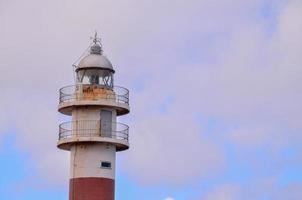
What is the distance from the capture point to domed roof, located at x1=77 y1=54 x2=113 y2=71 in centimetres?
7638

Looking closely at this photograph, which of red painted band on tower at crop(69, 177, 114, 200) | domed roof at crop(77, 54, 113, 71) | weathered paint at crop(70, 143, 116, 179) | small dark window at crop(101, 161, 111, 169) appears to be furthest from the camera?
domed roof at crop(77, 54, 113, 71)

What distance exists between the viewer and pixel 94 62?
3009 inches

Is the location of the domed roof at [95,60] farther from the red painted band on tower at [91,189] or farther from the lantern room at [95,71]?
the red painted band on tower at [91,189]

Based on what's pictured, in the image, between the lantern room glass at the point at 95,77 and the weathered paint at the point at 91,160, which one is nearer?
the weathered paint at the point at 91,160

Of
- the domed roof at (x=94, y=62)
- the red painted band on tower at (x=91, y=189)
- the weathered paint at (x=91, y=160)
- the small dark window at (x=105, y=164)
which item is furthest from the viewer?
the domed roof at (x=94, y=62)

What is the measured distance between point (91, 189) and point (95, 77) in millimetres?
5406

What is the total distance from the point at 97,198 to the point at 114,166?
209 cm

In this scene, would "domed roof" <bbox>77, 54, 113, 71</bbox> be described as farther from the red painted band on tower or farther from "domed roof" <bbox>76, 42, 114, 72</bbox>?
the red painted band on tower

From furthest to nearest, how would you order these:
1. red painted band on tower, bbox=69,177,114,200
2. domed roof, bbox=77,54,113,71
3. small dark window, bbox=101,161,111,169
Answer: domed roof, bbox=77,54,113,71 → small dark window, bbox=101,161,111,169 → red painted band on tower, bbox=69,177,114,200

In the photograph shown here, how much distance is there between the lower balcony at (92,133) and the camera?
75.4 meters

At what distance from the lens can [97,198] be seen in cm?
7481

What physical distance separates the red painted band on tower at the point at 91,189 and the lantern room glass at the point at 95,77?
4.58 meters

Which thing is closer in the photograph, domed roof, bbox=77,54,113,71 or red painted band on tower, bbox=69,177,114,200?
red painted band on tower, bbox=69,177,114,200

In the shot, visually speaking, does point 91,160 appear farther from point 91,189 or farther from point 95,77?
point 95,77
